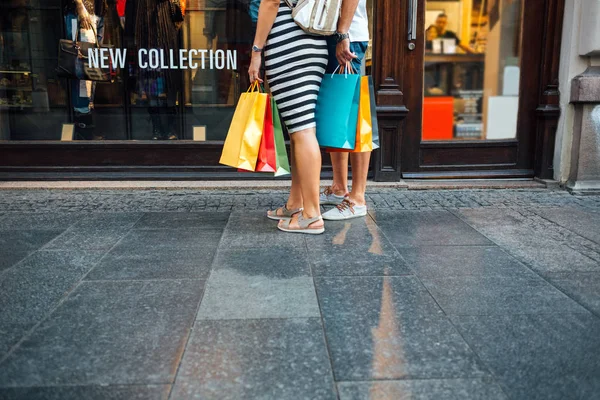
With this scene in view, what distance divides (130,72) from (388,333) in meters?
4.36

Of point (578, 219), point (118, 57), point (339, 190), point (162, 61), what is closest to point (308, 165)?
point (339, 190)

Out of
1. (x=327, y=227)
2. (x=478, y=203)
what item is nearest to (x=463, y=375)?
(x=327, y=227)

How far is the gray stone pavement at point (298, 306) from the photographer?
212cm

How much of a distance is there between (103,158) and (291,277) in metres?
3.40

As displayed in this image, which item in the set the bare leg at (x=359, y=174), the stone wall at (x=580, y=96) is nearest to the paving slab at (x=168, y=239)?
the bare leg at (x=359, y=174)

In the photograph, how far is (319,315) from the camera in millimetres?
2676

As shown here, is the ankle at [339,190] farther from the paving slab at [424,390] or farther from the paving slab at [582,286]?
the paving slab at [424,390]

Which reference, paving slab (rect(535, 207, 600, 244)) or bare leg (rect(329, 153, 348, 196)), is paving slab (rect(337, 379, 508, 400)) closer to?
paving slab (rect(535, 207, 600, 244))

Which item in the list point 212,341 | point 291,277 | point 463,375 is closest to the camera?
point 463,375

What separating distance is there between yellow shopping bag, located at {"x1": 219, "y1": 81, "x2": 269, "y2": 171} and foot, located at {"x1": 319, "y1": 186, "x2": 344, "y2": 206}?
3.32ft

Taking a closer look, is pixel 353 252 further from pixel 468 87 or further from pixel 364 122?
pixel 468 87

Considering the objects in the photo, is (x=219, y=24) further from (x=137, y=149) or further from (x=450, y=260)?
(x=450, y=260)

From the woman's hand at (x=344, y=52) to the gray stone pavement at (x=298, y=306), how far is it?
3.73ft

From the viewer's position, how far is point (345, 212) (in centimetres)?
453
